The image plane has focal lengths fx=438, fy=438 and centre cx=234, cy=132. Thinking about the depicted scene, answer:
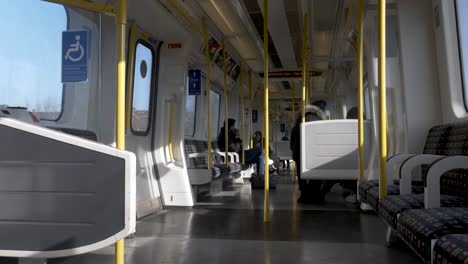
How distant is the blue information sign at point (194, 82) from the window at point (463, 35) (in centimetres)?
435

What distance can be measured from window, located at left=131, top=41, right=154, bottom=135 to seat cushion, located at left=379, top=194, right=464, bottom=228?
368cm

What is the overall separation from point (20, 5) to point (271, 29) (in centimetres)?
486

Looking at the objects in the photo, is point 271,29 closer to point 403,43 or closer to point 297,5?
point 297,5

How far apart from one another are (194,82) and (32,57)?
4026 millimetres

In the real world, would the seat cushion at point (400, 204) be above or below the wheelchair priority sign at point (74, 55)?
below

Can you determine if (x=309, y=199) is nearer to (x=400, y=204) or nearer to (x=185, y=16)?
(x=185, y=16)

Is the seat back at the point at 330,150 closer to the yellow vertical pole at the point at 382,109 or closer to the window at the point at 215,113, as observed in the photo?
the yellow vertical pole at the point at 382,109

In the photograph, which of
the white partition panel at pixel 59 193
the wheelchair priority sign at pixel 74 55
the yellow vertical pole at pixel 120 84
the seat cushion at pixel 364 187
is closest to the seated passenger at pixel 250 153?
the seat cushion at pixel 364 187

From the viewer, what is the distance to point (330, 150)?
5.67 m

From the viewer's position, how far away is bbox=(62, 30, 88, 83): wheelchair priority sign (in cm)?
341

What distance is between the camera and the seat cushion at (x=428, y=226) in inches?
68.7

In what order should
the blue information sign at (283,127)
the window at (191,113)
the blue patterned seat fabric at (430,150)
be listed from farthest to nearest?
the blue information sign at (283,127) → the window at (191,113) → the blue patterned seat fabric at (430,150)

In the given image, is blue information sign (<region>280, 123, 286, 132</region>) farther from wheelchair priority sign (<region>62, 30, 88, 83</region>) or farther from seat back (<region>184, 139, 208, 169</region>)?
wheelchair priority sign (<region>62, 30, 88, 83</region>)

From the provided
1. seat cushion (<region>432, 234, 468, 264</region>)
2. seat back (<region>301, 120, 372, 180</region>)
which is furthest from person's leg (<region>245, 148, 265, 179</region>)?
seat cushion (<region>432, 234, 468, 264</region>)
